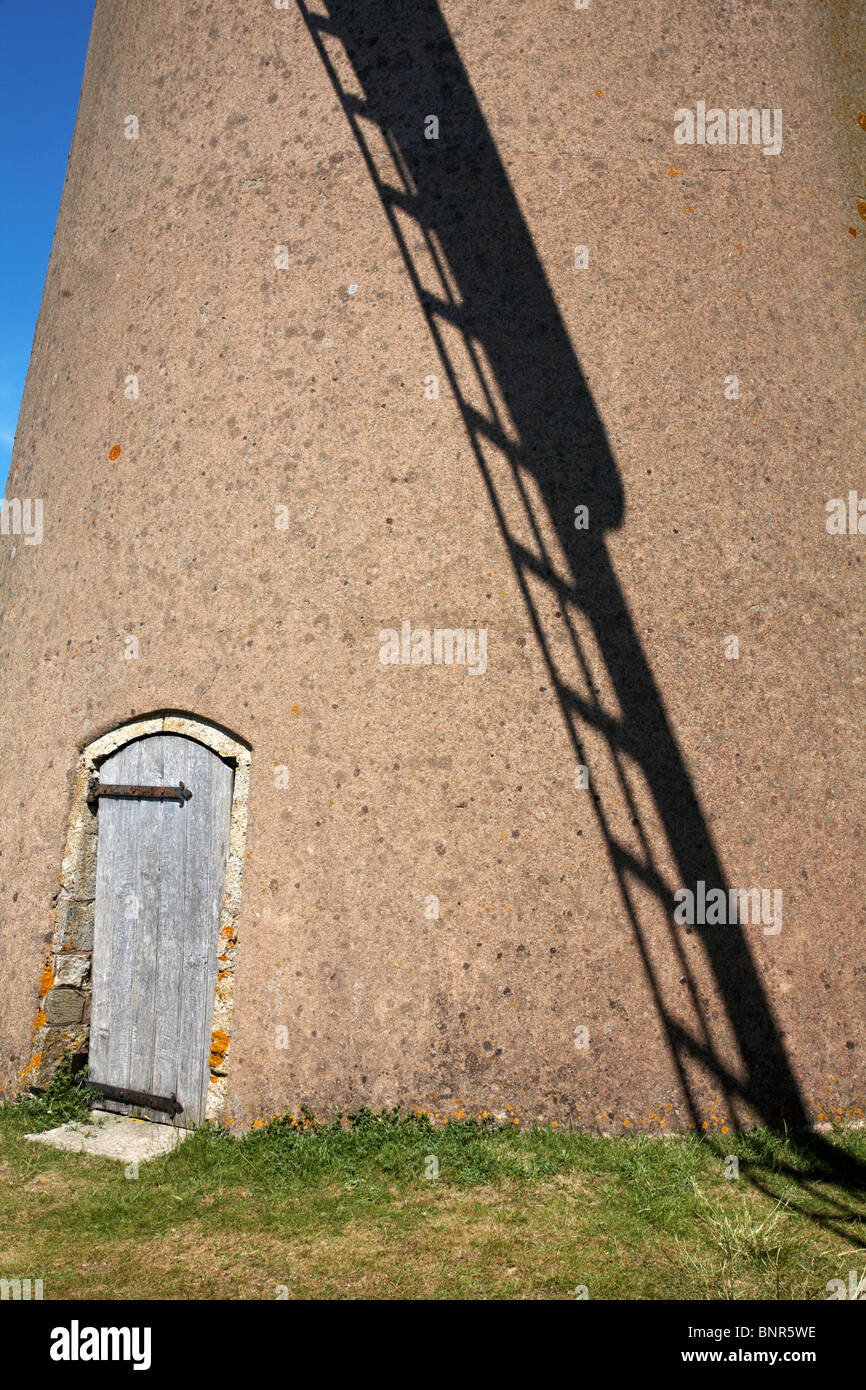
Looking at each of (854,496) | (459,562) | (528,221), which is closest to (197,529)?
(459,562)

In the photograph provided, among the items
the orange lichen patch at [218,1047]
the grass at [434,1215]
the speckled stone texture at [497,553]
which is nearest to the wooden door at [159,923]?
the orange lichen patch at [218,1047]

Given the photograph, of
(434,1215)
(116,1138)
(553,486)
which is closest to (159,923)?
(116,1138)

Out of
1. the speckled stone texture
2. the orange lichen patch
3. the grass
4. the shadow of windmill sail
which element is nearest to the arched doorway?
the orange lichen patch

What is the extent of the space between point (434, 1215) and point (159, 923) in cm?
273

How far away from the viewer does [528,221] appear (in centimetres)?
639

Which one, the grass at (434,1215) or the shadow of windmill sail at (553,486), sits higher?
the shadow of windmill sail at (553,486)

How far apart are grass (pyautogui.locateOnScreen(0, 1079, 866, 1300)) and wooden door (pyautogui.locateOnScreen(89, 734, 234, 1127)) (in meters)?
0.67

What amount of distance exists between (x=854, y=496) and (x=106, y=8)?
8101mm

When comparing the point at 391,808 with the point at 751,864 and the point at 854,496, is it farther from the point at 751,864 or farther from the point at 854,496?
the point at 854,496

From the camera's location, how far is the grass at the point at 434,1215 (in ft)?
13.3

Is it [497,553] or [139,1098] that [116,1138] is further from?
[497,553]

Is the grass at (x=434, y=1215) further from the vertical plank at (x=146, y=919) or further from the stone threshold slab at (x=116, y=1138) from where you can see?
the vertical plank at (x=146, y=919)

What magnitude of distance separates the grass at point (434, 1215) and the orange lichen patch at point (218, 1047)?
441 millimetres

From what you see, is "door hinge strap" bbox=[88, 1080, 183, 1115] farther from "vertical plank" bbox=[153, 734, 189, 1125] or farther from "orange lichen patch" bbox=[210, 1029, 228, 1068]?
"orange lichen patch" bbox=[210, 1029, 228, 1068]
